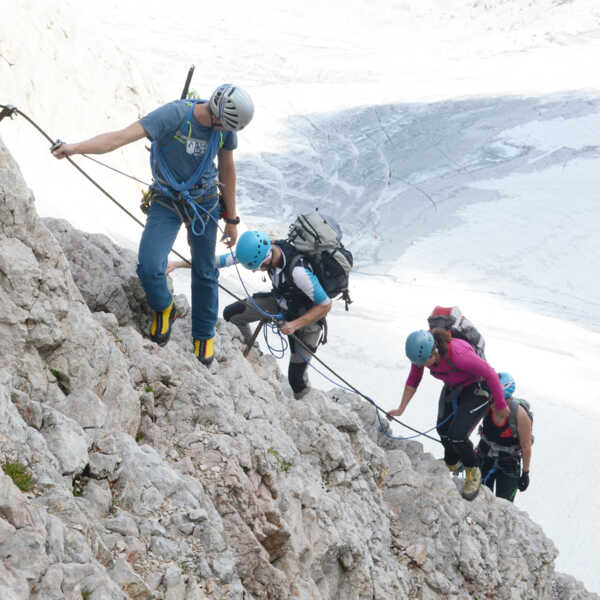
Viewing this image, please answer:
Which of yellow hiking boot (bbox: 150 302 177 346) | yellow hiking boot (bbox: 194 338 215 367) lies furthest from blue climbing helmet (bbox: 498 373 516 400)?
yellow hiking boot (bbox: 150 302 177 346)

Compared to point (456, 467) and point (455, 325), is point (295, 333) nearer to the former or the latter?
point (455, 325)

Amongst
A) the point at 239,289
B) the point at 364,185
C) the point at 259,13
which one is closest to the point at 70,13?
the point at 239,289

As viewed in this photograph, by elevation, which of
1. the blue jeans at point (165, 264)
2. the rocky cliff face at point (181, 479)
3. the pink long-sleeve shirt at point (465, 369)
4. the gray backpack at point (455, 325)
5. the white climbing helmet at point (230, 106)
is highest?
the gray backpack at point (455, 325)

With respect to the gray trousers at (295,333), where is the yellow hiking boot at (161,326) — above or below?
below

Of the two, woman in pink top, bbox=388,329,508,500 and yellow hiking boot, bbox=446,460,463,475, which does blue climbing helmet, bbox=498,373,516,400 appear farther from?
yellow hiking boot, bbox=446,460,463,475

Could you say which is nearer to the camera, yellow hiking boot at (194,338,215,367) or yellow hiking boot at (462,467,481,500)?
yellow hiking boot at (194,338,215,367)

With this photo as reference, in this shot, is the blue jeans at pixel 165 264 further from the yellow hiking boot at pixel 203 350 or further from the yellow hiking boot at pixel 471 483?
the yellow hiking boot at pixel 471 483

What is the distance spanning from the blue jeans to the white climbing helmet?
0.88 metres

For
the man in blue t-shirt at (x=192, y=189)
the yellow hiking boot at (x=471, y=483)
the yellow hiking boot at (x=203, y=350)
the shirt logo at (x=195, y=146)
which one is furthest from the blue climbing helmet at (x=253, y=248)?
the yellow hiking boot at (x=471, y=483)

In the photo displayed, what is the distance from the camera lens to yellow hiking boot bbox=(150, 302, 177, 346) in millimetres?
6266

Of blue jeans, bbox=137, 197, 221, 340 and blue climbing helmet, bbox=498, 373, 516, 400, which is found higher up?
blue climbing helmet, bbox=498, 373, 516, 400

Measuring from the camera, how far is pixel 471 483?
781cm

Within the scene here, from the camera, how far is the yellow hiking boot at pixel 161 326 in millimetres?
6266

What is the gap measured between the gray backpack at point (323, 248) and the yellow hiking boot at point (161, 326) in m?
1.40
